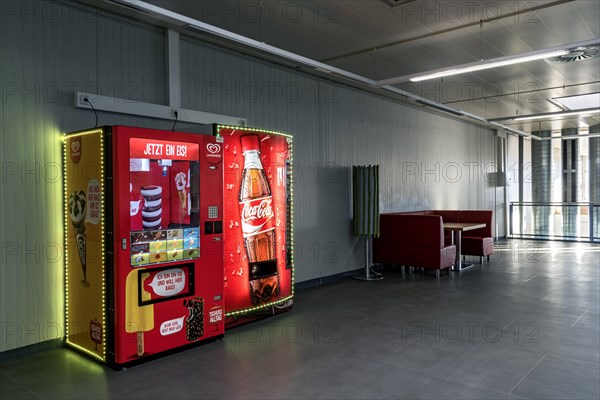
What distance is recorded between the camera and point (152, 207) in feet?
13.9

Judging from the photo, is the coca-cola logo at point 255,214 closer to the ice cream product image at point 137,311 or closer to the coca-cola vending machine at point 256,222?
Answer: the coca-cola vending machine at point 256,222

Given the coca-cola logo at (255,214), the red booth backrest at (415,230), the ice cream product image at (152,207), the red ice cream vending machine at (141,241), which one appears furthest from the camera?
the red booth backrest at (415,230)

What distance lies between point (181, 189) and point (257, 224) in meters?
1.12

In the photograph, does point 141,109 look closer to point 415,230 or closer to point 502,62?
point 502,62

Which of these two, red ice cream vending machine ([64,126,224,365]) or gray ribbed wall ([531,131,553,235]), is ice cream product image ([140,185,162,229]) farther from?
gray ribbed wall ([531,131,553,235])

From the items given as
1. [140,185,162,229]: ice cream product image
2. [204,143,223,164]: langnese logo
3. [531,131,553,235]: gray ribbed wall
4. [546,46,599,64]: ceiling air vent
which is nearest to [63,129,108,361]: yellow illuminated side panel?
[140,185,162,229]: ice cream product image

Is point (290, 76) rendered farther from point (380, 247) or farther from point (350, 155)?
point (380, 247)

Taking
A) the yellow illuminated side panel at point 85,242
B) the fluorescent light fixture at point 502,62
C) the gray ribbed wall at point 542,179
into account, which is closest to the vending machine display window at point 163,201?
the yellow illuminated side panel at point 85,242

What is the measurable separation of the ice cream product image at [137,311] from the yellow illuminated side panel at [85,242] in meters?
0.22

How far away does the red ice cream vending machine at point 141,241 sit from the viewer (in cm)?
392

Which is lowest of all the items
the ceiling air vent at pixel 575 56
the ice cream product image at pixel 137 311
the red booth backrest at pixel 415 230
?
the ice cream product image at pixel 137 311

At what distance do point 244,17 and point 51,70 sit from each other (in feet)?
7.02

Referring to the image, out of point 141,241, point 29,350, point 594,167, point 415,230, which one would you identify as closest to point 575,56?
point 415,230

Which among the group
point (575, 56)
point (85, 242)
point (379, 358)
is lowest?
point (379, 358)
